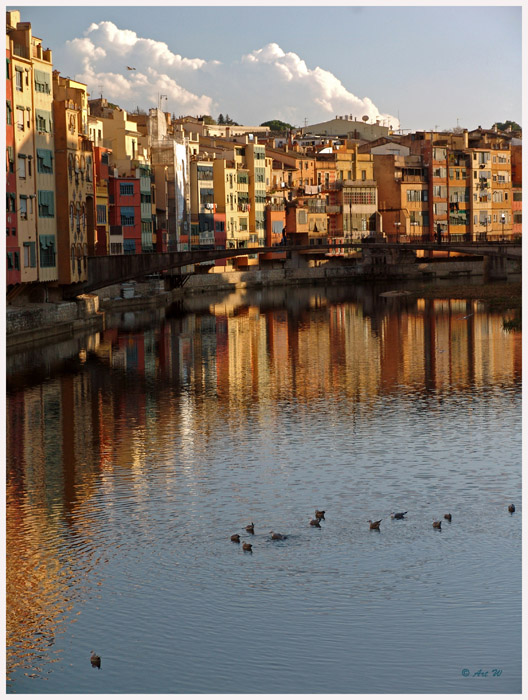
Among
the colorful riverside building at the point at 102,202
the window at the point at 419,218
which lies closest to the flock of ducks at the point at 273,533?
the colorful riverside building at the point at 102,202

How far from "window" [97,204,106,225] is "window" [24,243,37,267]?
18.9 m

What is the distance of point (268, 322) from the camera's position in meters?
65.4

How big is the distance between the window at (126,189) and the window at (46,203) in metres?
21.2

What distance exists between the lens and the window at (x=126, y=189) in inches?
3017

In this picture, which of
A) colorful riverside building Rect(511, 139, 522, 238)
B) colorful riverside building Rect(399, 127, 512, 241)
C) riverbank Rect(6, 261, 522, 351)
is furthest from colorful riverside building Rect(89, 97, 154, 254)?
colorful riverside building Rect(511, 139, 522, 238)

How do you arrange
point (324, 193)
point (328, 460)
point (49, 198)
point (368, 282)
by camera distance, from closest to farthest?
point (328, 460) → point (49, 198) → point (368, 282) → point (324, 193)

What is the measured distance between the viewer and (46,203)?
54750 millimetres

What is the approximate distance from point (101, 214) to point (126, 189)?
542 centimetres

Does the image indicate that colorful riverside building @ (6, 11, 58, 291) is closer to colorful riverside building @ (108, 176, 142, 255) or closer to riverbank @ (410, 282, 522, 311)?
colorful riverside building @ (108, 176, 142, 255)

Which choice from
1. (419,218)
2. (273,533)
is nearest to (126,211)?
(419,218)

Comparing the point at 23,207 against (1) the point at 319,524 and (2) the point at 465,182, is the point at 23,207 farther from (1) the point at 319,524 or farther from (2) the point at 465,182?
(2) the point at 465,182

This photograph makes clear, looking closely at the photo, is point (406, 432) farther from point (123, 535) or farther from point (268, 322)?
point (268, 322)

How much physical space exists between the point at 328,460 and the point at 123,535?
7.51 metres

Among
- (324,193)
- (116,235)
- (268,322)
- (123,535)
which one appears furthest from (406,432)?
(324,193)
